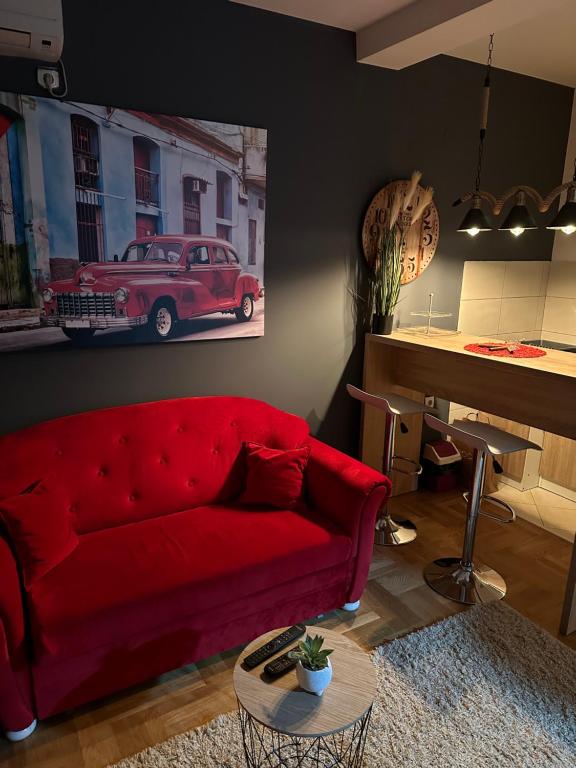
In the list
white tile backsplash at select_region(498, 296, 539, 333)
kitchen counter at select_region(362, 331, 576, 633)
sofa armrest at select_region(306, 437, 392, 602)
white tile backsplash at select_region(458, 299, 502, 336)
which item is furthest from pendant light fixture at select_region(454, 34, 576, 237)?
sofa armrest at select_region(306, 437, 392, 602)

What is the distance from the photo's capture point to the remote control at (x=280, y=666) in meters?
1.66

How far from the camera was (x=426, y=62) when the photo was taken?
11.2 feet

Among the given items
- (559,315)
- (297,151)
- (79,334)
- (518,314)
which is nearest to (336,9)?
(297,151)

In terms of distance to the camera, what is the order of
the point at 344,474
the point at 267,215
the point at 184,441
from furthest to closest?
the point at 267,215
the point at 184,441
the point at 344,474

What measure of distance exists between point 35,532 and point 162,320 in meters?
1.22

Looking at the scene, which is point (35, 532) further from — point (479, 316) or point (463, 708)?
point (479, 316)

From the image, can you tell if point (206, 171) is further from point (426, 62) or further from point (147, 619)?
point (147, 619)

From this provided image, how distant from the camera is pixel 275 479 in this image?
267 cm

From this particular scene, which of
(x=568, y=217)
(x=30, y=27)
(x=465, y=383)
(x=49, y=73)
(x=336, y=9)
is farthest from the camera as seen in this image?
(x=465, y=383)

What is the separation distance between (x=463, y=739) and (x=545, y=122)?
3.96m

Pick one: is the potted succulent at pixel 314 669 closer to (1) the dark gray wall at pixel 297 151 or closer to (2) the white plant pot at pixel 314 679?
(2) the white plant pot at pixel 314 679

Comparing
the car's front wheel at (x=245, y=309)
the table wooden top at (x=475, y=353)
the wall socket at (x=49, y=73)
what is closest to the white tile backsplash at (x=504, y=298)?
the table wooden top at (x=475, y=353)

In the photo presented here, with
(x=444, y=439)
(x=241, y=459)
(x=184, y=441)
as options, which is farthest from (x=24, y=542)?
(x=444, y=439)

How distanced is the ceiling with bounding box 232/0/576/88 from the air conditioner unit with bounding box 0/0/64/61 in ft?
3.43
